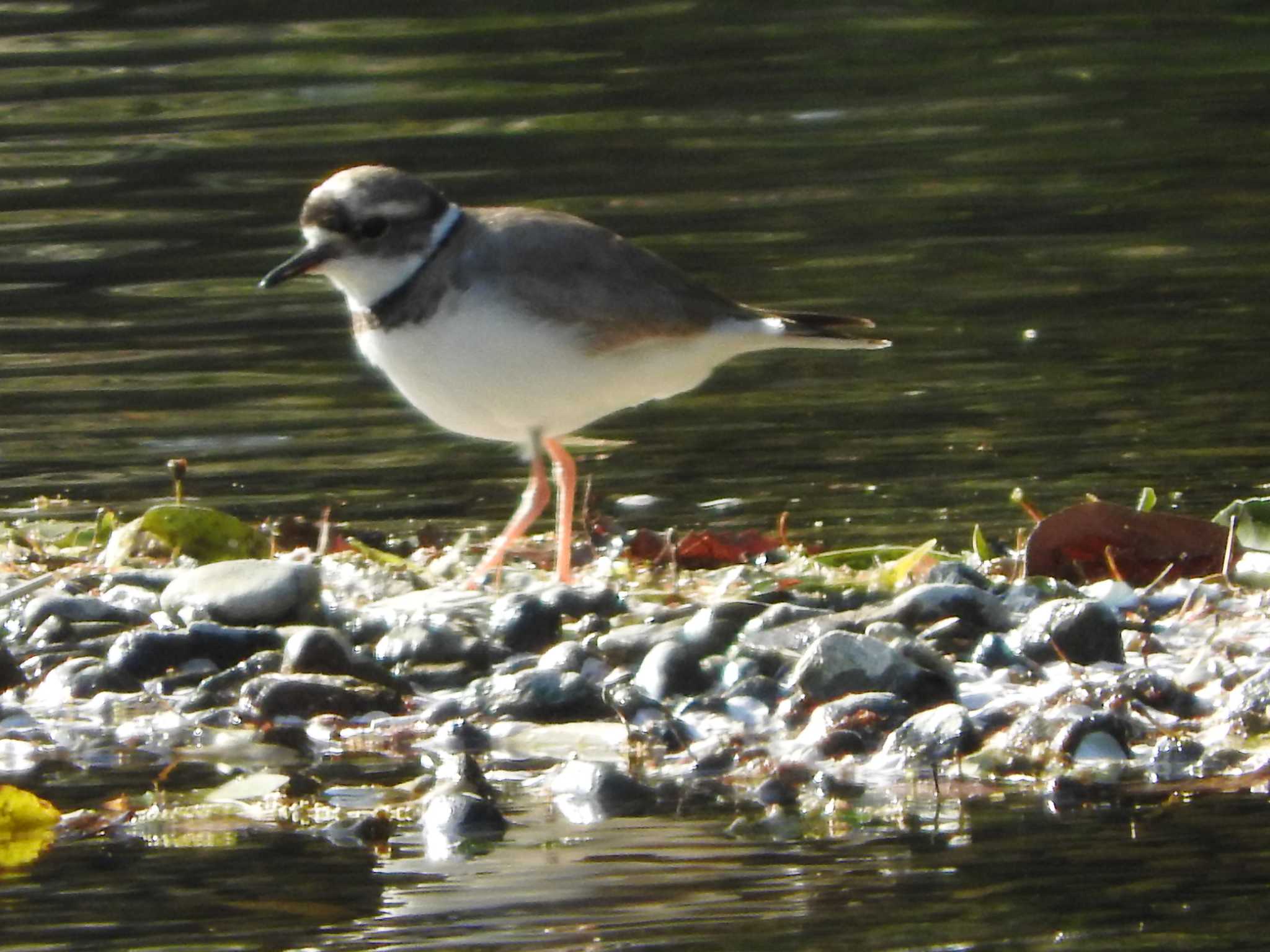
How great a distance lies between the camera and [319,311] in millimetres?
11789

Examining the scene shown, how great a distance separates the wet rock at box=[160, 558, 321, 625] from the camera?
273 inches

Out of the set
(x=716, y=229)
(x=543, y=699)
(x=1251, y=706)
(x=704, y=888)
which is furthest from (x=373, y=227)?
(x=716, y=229)

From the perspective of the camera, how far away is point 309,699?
633 centimetres

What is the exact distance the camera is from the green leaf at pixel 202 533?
7766 mm

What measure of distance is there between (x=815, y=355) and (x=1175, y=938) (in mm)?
6661

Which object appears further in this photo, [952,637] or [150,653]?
[150,653]

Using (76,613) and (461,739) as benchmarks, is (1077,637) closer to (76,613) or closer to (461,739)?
(461,739)

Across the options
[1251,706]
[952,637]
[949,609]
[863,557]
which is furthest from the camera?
[863,557]

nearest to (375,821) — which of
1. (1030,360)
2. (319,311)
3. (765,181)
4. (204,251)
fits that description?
(1030,360)

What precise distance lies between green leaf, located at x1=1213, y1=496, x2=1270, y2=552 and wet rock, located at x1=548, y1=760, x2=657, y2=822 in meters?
2.42

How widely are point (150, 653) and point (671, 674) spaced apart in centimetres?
138

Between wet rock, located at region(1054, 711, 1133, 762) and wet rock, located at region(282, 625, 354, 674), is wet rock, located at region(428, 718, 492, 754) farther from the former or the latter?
wet rock, located at region(1054, 711, 1133, 762)

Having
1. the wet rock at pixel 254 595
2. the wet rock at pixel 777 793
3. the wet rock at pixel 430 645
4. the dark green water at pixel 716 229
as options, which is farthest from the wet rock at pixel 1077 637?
the wet rock at pixel 254 595

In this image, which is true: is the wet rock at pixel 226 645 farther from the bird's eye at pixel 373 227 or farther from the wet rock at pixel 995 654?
the wet rock at pixel 995 654
